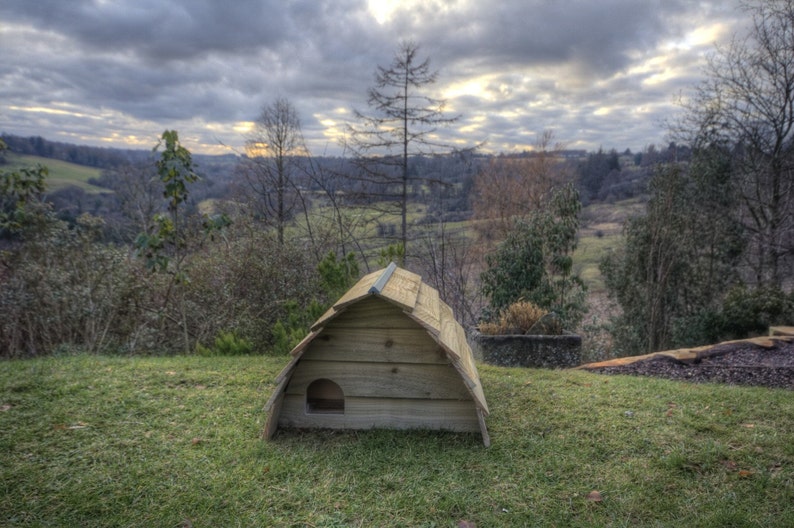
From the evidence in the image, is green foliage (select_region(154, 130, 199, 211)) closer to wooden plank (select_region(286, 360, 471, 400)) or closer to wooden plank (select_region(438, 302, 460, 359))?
wooden plank (select_region(286, 360, 471, 400))

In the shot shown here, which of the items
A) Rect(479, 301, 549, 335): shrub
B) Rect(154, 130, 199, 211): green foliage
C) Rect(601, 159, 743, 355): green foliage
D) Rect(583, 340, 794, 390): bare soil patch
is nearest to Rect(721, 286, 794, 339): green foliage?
Rect(601, 159, 743, 355): green foliage

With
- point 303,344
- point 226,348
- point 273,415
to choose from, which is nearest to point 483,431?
point 303,344

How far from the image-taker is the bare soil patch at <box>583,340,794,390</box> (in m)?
6.11

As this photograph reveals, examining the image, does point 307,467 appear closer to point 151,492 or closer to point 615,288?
point 151,492

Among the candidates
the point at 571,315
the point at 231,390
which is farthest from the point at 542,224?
the point at 231,390

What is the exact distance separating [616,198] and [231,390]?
28892 mm

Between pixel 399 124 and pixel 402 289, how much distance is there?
12637mm

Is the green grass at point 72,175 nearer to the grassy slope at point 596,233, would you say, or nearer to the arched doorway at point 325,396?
the arched doorway at point 325,396

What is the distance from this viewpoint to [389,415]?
400cm

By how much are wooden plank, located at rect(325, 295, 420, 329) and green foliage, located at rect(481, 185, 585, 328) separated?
21.4 ft

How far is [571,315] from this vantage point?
10945 mm

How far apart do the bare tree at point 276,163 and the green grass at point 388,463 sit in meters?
6.15

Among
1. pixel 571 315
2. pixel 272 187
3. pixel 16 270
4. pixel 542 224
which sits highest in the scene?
pixel 272 187

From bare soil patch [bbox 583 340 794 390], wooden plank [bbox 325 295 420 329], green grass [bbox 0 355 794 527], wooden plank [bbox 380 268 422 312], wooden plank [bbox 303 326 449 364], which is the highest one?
wooden plank [bbox 380 268 422 312]
